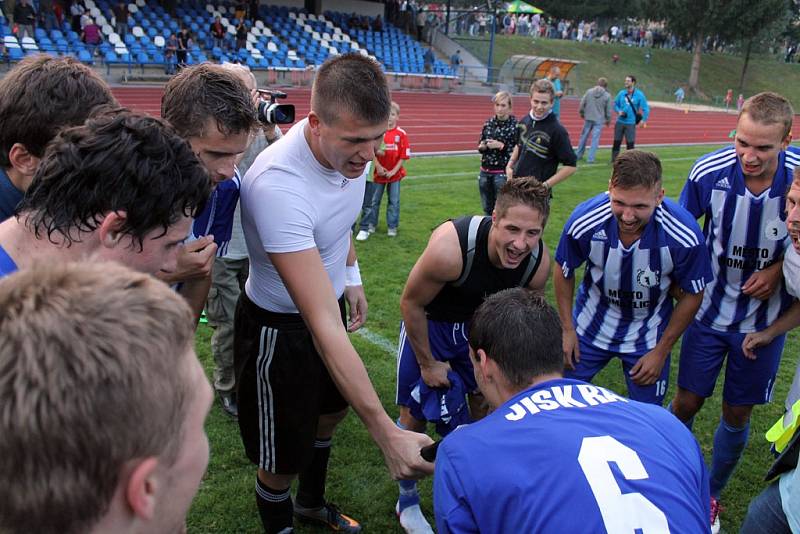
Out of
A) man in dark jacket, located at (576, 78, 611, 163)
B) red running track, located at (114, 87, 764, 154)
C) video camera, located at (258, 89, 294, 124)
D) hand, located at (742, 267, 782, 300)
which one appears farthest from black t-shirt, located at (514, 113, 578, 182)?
red running track, located at (114, 87, 764, 154)

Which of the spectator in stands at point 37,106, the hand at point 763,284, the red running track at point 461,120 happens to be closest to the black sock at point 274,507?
the spectator in stands at point 37,106

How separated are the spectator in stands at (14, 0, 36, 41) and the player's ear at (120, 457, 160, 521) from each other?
79.0 ft

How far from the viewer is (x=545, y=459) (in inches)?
67.1

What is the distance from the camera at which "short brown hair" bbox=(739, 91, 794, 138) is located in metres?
3.29

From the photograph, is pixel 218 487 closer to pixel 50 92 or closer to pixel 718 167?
pixel 50 92

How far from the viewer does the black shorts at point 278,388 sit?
8.61 feet

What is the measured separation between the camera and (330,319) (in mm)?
2289

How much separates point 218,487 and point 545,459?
2.40 metres

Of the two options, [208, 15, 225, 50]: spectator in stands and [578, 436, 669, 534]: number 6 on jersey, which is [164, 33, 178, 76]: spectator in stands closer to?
[208, 15, 225, 50]: spectator in stands

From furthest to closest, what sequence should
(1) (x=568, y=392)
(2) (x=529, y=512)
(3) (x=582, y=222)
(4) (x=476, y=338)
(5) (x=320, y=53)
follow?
(5) (x=320, y=53), (3) (x=582, y=222), (4) (x=476, y=338), (1) (x=568, y=392), (2) (x=529, y=512)

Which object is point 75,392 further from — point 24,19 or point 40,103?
point 24,19

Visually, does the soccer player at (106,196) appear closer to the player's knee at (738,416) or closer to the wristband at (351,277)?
the wristband at (351,277)

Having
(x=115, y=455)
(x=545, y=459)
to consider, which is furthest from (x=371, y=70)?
(x=115, y=455)

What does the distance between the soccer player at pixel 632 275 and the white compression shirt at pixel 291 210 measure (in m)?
1.38
